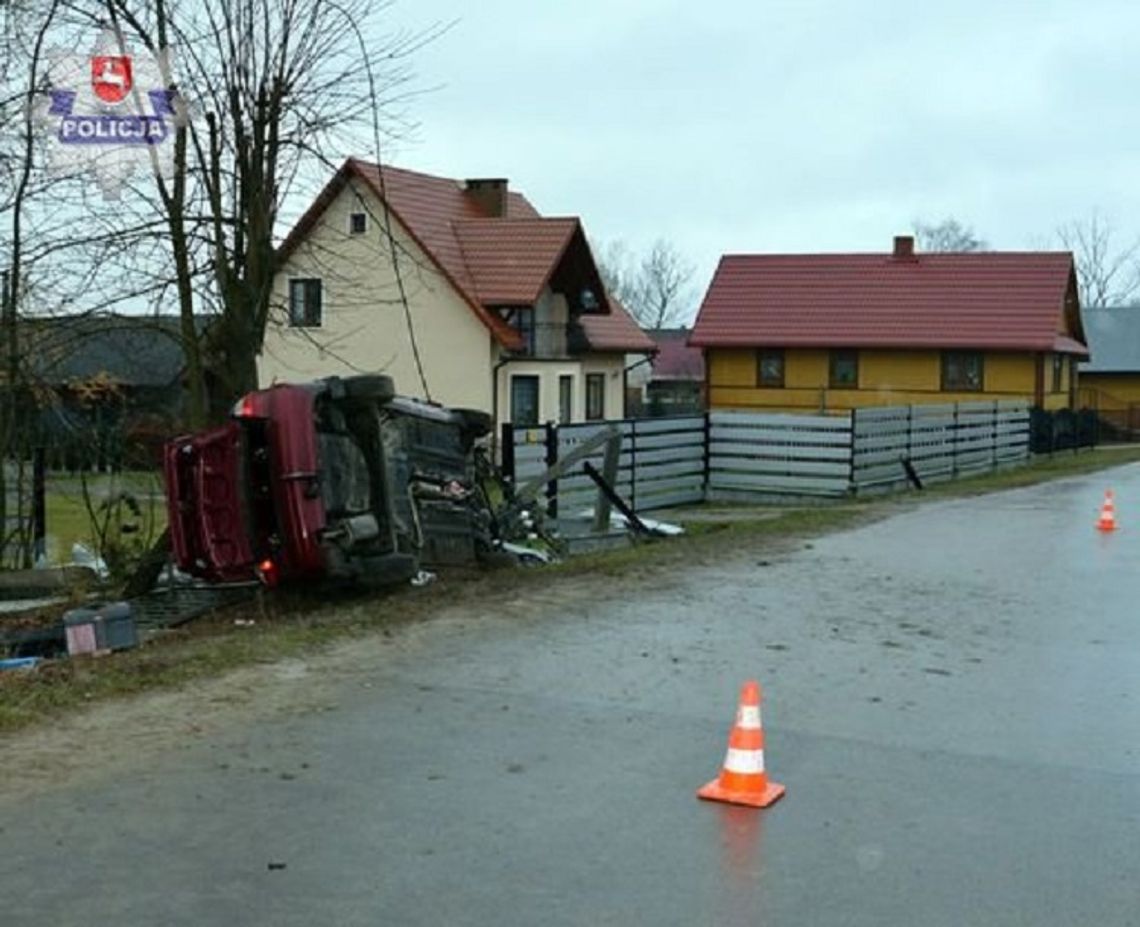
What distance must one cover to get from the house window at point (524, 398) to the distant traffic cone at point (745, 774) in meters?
32.9

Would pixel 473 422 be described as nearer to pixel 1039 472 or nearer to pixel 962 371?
pixel 1039 472

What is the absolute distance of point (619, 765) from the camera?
598 centimetres

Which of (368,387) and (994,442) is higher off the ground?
(368,387)

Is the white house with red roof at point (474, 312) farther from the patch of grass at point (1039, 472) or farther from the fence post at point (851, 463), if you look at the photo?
the fence post at point (851, 463)

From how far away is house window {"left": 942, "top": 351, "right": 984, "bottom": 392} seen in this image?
4331cm

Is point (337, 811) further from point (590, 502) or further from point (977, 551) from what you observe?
point (590, 502)

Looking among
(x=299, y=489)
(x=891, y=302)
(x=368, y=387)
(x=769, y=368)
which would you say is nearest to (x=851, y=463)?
(x=368, y=387)

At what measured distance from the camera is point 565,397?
132 ft

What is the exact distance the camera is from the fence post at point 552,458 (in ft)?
55.7

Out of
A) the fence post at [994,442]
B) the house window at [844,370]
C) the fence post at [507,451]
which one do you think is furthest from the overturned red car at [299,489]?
the house window at [844,370]

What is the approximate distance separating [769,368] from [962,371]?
19.9 ft

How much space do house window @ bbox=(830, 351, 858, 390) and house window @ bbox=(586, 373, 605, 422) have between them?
755cm

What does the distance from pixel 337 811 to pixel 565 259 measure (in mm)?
34122

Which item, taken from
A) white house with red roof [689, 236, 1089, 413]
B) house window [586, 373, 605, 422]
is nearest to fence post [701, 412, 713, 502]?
house window [586, 373, 605, 422]
